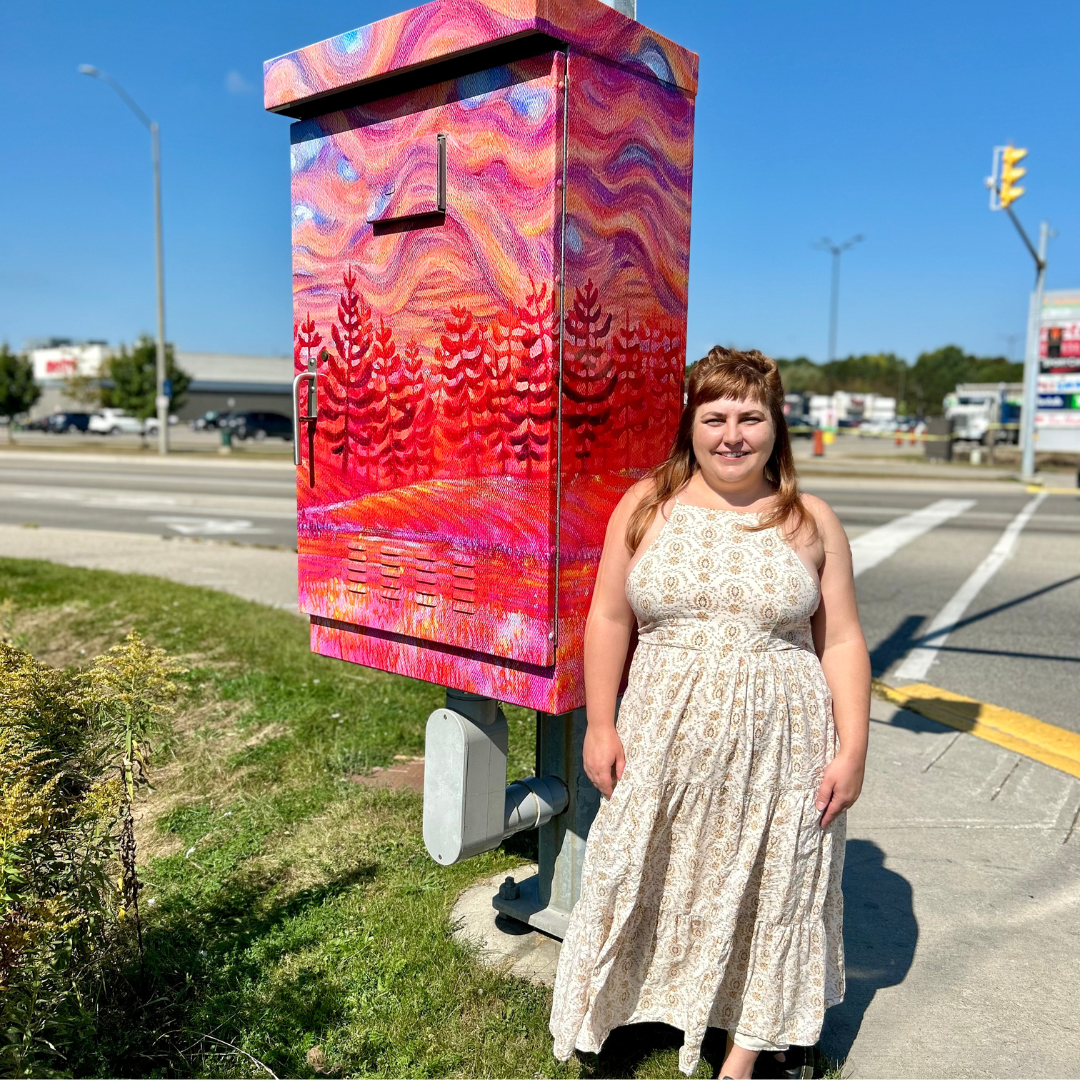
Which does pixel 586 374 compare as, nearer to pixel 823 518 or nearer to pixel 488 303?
pixel 488 303

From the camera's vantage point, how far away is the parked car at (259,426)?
46.3 m

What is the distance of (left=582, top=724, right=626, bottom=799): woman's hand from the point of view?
2.29m

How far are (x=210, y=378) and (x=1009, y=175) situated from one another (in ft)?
206

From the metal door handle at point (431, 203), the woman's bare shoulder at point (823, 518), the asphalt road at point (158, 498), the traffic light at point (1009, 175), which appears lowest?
the asphalt road at point (158, 498)

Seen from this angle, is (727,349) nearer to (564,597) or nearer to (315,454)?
(564,597)

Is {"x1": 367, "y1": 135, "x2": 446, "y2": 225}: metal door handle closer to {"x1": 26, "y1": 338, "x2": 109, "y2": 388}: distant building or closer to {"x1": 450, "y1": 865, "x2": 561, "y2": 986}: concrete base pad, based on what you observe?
{"x1": 450, "y1": 865, "x2": 561, "y2": 986}: concrete base pad

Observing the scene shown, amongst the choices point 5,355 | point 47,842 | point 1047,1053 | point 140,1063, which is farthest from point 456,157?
point 5,355

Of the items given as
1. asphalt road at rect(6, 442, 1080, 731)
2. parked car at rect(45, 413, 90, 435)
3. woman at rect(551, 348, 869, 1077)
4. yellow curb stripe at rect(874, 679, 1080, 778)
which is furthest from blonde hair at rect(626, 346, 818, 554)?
parked car at rect(45, 413, 90, 435)

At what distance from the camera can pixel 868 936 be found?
3.01 metres

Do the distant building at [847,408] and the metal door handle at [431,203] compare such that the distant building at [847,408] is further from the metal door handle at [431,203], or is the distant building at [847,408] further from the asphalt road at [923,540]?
the metal door handle at [431,203]

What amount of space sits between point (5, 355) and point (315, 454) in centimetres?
4519

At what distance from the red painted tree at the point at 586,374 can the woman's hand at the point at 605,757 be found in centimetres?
62

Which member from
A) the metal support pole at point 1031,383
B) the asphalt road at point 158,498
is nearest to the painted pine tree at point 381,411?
the asphalt road at point 158,498

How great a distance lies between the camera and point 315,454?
2.91 metres
